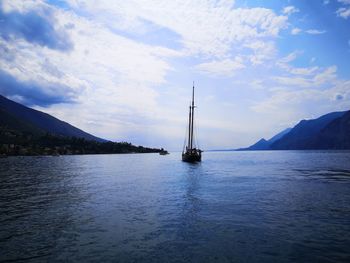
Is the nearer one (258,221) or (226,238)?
(226,238)

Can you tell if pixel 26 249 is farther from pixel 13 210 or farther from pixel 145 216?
pixel 13 210

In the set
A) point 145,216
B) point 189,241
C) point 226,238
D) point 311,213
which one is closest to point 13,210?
point 145,216

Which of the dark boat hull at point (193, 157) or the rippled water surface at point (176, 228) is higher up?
the dark boat hull at point (193, 157)

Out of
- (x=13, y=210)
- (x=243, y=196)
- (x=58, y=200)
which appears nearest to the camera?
(x=13, y=210)

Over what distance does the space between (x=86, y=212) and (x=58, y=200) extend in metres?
8.03

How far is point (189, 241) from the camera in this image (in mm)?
17891

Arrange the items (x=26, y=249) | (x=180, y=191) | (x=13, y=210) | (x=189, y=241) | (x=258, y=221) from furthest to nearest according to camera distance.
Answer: (x=180, y=191)
(x=13, y=210)
(x=258, y=221)
(x=189, y=241)
(x=26, y=249)

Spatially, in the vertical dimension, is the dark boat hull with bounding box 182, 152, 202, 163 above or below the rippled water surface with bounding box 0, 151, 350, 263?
above

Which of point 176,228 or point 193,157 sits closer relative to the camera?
point 176,228

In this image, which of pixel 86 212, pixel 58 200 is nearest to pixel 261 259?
pixel 86 212

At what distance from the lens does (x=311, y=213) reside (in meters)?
24.9

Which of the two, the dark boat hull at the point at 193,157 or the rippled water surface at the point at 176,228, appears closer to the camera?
the rippled water surface at the point at 176,228

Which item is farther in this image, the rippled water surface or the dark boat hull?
the dark boat hull

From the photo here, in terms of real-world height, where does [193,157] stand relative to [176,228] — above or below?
above
